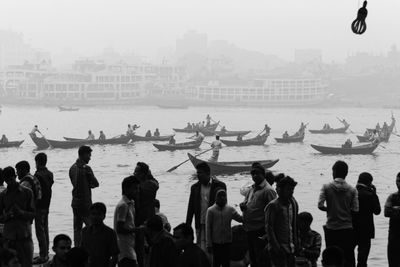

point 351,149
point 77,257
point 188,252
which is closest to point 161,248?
point 188,252

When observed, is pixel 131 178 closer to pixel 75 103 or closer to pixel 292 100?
pixel 75 103

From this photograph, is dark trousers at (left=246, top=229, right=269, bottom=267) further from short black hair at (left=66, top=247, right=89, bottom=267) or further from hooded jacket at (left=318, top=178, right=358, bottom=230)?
short black hair at (left=66, top=247, right=89, bottom=267)

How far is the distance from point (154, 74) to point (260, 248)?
15885 centimetres

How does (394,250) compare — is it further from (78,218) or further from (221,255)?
(78,218)

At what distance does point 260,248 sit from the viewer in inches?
291

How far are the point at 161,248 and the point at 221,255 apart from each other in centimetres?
146

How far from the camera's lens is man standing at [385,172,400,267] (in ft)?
24.3

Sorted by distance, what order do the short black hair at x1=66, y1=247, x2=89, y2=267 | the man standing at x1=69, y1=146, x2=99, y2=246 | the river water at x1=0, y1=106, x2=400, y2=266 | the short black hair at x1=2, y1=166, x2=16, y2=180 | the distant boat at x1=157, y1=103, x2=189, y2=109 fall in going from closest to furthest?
the short black hair at x1=66, y1=247, x2=89, y2=267 → the short black hair at x1=2, y1=166, x2=16, y2=180 → the man standing at x1=69, y1=146, x2=99, y2=246 → the river water at x1=0, y1=106, x2=400, y2=266 → the distant boat at x1=157, y1=103, x2=189, y2=109

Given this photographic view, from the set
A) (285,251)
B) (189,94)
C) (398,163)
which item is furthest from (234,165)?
(189,94)

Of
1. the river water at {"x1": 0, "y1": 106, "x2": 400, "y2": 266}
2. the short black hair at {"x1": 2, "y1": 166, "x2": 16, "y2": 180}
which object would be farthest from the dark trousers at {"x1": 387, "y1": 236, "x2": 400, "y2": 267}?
the river water at {"x1": 0, "y1": 106, "x2": 400, "y2": 266}

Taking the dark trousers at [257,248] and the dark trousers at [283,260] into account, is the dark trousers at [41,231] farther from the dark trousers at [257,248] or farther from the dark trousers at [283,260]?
the dark trousers at [283,260]

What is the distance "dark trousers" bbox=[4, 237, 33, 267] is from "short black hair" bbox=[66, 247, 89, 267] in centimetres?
225

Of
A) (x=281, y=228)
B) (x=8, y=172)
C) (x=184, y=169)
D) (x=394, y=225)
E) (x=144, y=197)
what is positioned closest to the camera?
(x=281, y=228)

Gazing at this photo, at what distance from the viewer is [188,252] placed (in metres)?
6.02
